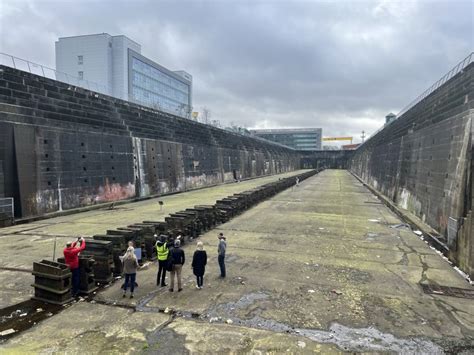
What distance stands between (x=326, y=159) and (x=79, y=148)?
349ft

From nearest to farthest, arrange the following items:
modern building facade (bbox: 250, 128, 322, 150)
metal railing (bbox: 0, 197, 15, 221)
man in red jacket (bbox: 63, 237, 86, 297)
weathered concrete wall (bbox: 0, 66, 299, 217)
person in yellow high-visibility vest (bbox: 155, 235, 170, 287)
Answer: man in red jacket (bbox: 63, 237, 86, 297), person in yellow high-visibility vest (bbox: 155, 235, 170, 287), metal railing (bbox: 0, 197, 15, 221), weathered concrete wall (bbox: 0, 66, 299, 217), modern building facade (bbox: 250, 128, 322, 150)

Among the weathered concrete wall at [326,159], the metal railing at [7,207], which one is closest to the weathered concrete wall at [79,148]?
the metal railing at [7,207]

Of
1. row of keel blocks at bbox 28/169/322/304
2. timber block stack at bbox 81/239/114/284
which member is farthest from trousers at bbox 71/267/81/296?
timber block stack at bbox 81/239/114/284

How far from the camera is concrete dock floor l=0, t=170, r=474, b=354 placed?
16.0ft

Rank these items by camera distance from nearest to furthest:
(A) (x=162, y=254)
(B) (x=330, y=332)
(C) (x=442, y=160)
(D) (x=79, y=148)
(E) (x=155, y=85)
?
(B) (x=330, y=332) < (A) (x=162, y=254) < (C) (x=442, y=160) < (D) (x=79, y=148) < (E) (x=155, y=85)

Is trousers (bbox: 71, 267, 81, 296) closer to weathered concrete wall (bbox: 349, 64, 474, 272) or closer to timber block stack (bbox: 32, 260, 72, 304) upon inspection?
timber block stack (bbox: 32, 260, 72, 304)

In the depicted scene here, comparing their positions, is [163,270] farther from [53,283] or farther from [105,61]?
[105,61]

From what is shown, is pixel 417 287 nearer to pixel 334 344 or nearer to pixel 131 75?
pixel 334 344

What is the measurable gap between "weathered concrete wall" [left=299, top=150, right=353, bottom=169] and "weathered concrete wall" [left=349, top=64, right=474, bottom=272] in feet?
316

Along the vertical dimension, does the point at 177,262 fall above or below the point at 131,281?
above

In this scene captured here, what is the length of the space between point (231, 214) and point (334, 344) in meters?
11.1

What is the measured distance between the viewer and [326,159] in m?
116

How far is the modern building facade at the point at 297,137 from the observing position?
183 metres

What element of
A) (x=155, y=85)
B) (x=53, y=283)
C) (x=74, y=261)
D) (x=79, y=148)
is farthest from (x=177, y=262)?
(x=155, y=85)
